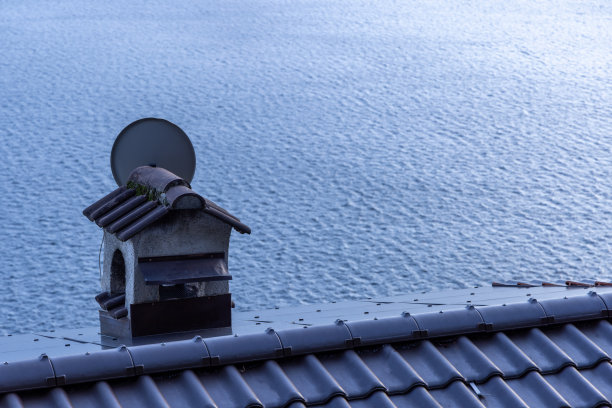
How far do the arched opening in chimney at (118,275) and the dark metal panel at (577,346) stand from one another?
6431 mm

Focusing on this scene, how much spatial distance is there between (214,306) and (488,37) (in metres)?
55.5

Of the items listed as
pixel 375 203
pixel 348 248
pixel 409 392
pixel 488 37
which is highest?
pixel 488 37

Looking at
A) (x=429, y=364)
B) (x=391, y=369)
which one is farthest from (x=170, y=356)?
(x=429, y=364)

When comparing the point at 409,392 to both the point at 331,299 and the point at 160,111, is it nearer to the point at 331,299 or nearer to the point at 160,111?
the point at 331,299

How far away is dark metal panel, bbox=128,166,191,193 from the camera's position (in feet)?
34.3

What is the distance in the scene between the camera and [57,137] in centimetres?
4441

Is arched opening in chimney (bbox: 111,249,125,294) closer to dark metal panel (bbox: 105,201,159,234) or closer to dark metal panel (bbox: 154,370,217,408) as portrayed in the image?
dark metal panel (bbox: 105,201,159,234)

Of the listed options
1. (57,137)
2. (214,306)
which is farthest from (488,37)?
(214,306)

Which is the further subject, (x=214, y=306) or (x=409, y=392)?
(x=214, y=306)

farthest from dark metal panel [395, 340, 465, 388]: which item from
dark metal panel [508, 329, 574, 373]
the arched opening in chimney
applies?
the arched opening in chimney

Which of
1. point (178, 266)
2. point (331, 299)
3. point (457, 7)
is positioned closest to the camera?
point (178, 266)

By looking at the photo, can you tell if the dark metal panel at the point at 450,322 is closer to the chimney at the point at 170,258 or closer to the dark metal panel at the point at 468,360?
the dark metal panel at the point at 468,360

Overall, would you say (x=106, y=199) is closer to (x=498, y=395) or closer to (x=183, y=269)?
(x=183, y=269)

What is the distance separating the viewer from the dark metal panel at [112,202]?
1120cm
